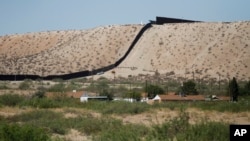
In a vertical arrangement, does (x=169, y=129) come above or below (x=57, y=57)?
below

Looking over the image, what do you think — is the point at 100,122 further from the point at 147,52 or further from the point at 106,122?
the point at 147,52

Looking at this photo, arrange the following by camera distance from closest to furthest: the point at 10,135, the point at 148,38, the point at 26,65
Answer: the point at 10,135 < the point at 26,65 < the point at 148,38

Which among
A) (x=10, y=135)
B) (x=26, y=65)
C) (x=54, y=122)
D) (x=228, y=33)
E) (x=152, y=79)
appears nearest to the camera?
(x=10, y=135)

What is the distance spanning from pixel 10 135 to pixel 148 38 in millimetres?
83268

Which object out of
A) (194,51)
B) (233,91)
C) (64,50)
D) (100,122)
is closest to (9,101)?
(100,122)

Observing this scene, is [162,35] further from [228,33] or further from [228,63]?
[228,63]

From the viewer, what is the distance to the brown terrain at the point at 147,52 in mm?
80062

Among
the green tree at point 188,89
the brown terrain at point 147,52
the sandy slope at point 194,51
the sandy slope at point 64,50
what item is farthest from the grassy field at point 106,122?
the sandy slope at point 64,50

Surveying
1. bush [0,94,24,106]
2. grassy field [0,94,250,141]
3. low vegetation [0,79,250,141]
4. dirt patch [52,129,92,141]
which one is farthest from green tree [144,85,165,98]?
dirt patch [52,129,92,141]

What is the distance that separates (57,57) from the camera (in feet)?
300

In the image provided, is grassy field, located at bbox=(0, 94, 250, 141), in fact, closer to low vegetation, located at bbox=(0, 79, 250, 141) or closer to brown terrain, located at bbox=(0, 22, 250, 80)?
low vegetation, located at bbox=(0, 79, 250, 141)

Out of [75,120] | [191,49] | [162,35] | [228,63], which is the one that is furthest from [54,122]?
[162,35]

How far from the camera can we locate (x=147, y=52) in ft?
300

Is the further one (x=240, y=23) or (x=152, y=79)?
(x=240, y=23)
